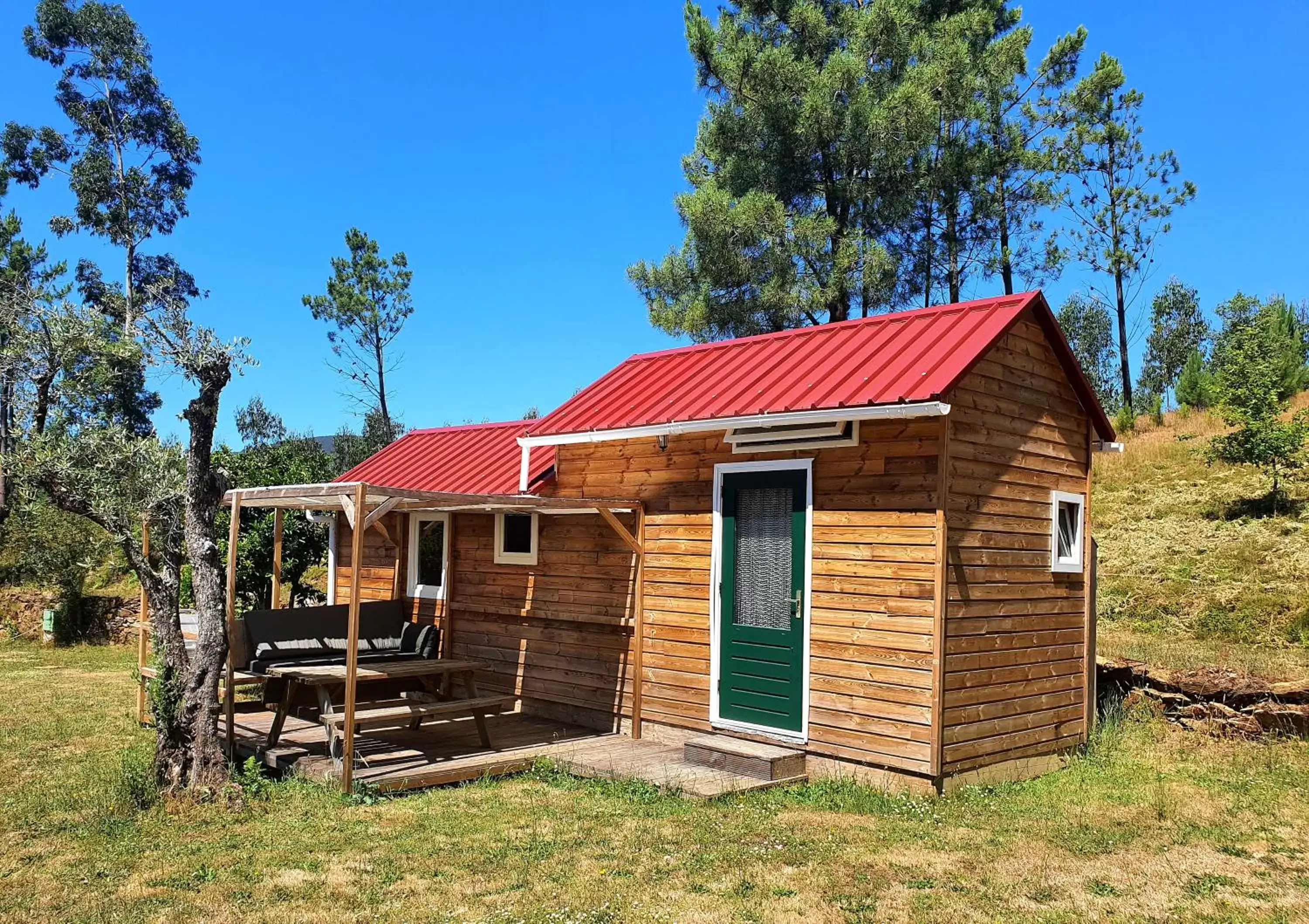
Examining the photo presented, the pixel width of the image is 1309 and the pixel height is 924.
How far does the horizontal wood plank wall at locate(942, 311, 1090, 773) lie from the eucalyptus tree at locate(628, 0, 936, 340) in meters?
11.7

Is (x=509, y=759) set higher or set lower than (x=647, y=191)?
lower

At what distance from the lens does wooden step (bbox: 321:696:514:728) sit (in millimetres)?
8398

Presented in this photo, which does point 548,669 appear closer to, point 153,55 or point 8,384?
point 8,384

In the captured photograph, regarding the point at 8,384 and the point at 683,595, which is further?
the point at 683,595

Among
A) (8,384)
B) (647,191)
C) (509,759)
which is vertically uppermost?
(647,191)

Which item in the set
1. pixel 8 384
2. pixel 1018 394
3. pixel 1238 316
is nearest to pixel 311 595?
pixel 8 384

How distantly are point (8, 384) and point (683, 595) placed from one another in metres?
6.13

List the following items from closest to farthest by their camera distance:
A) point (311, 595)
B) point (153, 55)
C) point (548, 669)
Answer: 1. point (548, 669)
2. point (311, 595)
3. point (153, 55)

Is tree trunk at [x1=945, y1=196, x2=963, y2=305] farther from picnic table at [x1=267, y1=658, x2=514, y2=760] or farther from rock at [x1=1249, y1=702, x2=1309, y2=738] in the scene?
picnic table at [x1=267, y1=658, x2=514, y2=760]

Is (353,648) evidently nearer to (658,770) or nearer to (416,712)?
(416,712)

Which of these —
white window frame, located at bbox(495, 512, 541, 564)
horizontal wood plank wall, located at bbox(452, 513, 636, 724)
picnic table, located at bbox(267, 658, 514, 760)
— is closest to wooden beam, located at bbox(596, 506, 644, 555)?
horizontal wood plank wall, located at bbox(452, 513, 636, 724)

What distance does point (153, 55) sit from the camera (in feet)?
107

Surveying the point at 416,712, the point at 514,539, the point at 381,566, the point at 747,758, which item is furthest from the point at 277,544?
the point at 747,758

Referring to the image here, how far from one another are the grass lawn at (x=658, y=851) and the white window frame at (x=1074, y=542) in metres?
1.77
